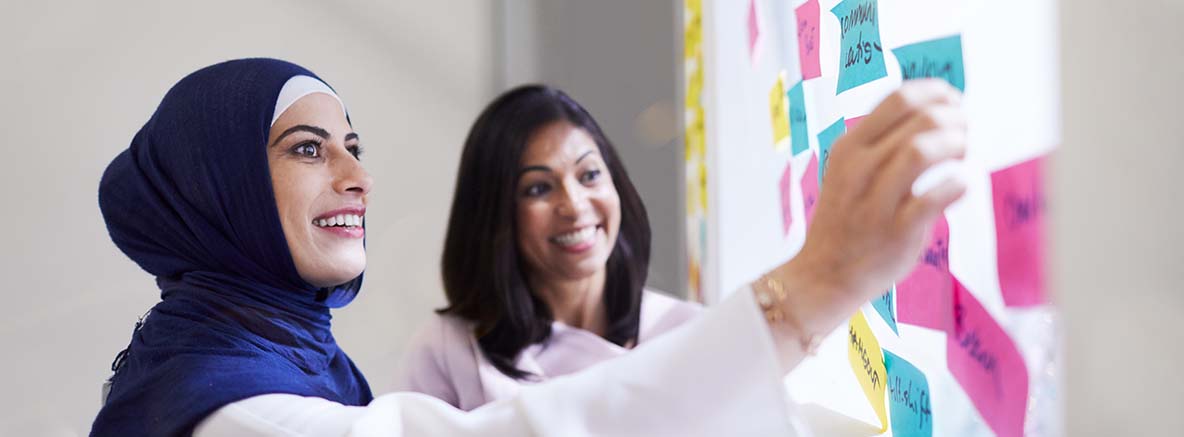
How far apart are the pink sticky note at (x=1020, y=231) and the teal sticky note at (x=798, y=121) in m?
0.40

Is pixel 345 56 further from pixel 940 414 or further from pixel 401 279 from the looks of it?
pixel 940 414

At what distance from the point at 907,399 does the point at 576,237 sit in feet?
2.15

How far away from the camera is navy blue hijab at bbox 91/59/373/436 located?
0.80 meters

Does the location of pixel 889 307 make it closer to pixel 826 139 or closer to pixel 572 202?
pixel 826 139

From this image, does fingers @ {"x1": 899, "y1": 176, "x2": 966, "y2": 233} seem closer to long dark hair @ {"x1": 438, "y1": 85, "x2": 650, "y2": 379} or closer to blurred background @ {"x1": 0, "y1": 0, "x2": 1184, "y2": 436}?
blurred background @ {"x1": 0, "y1": 0, "x2": 1184, "y2": 436}

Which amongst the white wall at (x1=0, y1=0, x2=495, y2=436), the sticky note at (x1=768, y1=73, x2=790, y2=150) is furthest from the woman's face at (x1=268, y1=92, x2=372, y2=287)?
the sticky note at (x1=768, y1=73, x2=790, y2=150)

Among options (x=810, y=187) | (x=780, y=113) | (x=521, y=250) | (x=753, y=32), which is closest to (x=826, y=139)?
(x=810, y=187)

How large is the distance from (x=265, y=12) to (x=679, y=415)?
56cm

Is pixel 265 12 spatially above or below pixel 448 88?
above

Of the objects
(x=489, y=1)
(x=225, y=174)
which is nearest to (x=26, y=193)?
(x=225, y=174)

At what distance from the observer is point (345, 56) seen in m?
1.03

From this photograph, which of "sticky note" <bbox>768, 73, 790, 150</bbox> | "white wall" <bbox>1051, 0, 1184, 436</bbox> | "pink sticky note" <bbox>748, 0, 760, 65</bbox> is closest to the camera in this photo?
"white wall" <bbox>1051, 0, 1184, 436</bbox>

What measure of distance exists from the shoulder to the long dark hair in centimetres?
2

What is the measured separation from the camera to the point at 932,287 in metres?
0.74
